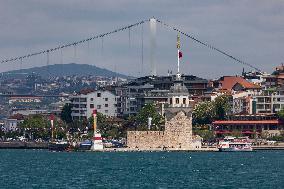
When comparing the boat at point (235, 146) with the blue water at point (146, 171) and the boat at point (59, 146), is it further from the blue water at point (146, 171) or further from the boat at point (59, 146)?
the boat at point (59, 146)

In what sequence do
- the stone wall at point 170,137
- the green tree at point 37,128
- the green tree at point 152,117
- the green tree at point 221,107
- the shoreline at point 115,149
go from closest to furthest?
the stone wall at point 170,137
the shoreline at point 115,149
the green tree at point 152,117
the green tree at point 221,107
the green tree at point 37,128

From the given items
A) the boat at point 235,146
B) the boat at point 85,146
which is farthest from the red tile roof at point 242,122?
the boat at point 85,146

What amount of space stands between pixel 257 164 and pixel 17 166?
827 inches

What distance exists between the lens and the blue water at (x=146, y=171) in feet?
284

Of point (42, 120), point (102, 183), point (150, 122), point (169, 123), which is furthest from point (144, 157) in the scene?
point (42, 120)

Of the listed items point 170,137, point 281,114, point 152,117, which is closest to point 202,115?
point 281,114

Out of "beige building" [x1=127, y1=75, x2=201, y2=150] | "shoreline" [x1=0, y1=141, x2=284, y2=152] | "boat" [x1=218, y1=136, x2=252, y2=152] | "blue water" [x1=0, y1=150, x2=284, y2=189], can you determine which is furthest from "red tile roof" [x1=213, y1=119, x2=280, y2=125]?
"blue water" [x1=0, y1=150, x2=284, y2=189]

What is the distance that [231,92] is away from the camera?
19812 cm

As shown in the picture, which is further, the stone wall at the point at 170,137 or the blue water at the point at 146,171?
the stone wall at the point at 170,137

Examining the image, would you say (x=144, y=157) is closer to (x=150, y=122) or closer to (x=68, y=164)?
(x=68, y=164)

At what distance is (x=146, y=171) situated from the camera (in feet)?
337

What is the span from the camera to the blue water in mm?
86625

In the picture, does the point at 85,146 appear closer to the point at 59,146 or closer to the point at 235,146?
the point at 59,146

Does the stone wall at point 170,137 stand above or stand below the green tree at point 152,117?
below
